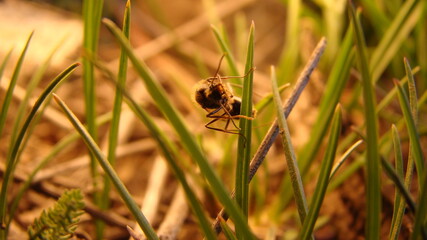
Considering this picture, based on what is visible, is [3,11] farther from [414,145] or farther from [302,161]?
[414,145]

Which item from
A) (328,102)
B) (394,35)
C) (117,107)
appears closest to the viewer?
(117,107)

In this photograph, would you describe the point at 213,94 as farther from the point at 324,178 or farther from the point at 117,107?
the point at 324,178

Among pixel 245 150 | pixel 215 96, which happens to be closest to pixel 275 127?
pixel 245 150

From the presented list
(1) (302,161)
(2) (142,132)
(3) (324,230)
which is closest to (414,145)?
(1) (302,161)

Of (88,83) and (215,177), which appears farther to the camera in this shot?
(88,83)

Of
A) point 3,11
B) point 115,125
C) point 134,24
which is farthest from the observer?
point 134,24

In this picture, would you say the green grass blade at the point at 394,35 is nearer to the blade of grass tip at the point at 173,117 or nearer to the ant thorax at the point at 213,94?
the ant thorax at the point at 213,94
